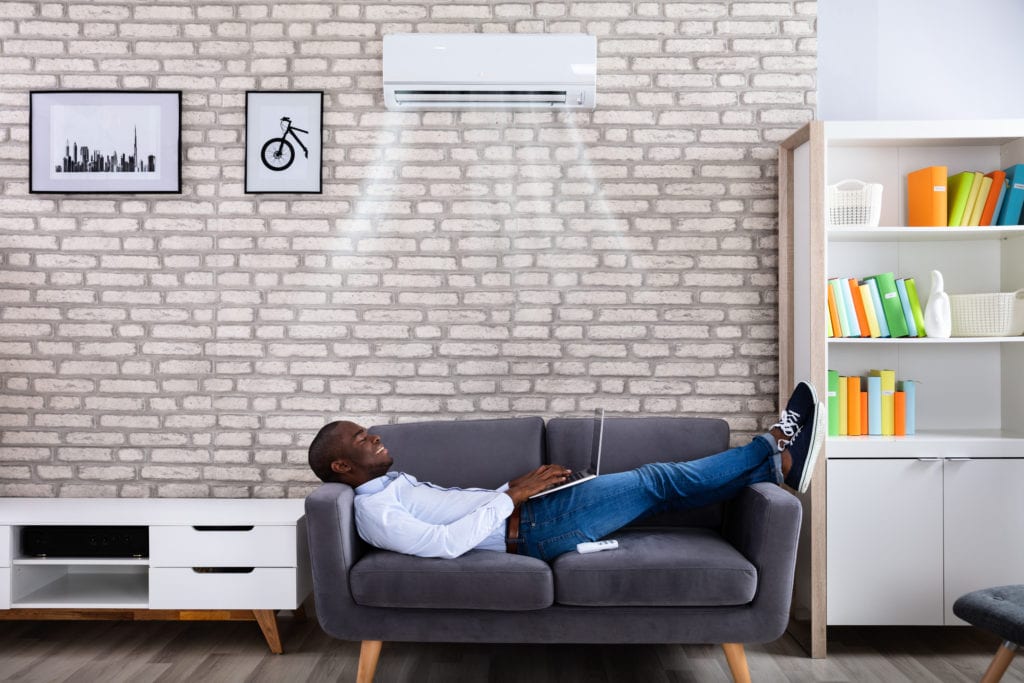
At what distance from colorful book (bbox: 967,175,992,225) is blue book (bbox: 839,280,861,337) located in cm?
56

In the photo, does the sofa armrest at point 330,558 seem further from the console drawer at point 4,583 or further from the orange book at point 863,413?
the orange book at point 863,413

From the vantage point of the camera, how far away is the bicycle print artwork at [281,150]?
3.31 metres

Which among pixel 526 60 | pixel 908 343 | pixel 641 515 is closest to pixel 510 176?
pixel 526 60

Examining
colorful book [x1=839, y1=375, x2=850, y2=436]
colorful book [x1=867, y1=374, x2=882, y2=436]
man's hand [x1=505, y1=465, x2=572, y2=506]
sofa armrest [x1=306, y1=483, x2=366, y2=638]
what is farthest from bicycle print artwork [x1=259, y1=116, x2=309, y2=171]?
colorful book [x1=867, y1=374, x2=882, y2=436]

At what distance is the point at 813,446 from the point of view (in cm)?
262

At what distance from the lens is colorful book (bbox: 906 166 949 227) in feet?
9.89

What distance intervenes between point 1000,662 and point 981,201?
1649 mm

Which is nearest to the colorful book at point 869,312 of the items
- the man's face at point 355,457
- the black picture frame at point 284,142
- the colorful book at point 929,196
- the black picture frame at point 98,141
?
the colorful book at point 929,196

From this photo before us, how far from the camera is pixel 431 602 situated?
7.89 feet

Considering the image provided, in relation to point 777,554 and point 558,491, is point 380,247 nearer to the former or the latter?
point 558,491

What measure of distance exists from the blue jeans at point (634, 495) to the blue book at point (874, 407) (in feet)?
1.92

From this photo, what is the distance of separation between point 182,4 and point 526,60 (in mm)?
1468

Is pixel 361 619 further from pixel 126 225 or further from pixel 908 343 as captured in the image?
pixel 908 343

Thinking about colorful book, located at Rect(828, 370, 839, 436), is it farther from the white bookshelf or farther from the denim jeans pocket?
the denim jeans pocket
